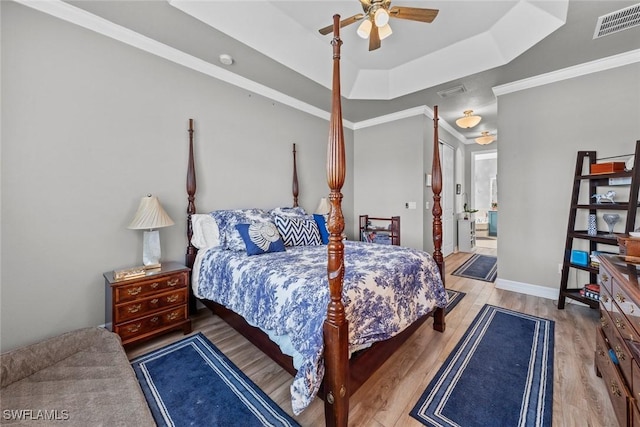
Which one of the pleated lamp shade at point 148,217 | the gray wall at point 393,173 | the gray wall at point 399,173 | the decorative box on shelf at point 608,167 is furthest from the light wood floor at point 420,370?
the gray wall at point 393,173

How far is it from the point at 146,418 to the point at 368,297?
1.38m

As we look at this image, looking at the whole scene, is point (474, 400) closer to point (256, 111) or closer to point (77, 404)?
point (77, 404)

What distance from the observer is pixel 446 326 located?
2.46 metres

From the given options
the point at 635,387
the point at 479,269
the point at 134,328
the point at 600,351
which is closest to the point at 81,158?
the point at 134,328

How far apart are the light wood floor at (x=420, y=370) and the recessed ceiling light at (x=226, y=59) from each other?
2752 millimetres

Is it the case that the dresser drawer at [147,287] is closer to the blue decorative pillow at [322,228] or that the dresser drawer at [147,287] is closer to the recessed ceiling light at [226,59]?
the blue decorative pillow at [322,228]

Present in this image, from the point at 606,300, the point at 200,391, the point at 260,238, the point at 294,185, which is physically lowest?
the point at 200,391

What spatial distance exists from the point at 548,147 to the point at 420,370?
10.3 feet

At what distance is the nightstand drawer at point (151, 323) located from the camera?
1.96 m

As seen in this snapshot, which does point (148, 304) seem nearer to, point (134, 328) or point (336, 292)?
point (134, 328)

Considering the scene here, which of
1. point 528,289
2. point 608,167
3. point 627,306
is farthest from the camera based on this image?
point 528,289

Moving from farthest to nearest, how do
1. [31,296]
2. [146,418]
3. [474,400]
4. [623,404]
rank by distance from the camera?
[31,296]
[474,400]
[146,418]
[623,404]

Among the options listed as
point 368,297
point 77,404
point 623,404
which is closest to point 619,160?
point 623,404

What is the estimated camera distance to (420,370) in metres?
1.83
